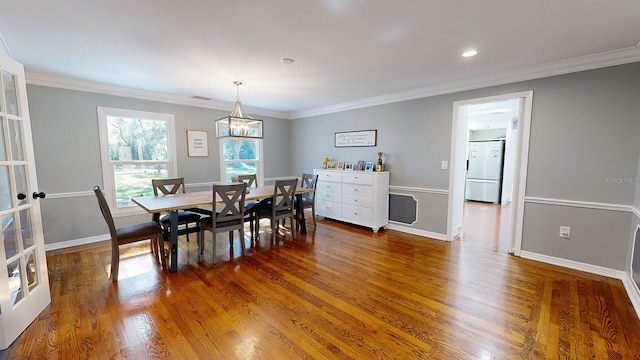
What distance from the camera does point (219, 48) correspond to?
8.04 feet

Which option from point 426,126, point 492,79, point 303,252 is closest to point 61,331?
point 303,252

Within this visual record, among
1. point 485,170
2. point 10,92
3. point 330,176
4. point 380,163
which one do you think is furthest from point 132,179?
point 485,170

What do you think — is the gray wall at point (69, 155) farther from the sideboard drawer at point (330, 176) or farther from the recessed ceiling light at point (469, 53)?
the recessed ceiling light at point (469, 53)

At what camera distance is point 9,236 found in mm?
1820

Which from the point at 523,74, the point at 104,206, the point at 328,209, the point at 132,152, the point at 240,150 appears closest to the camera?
the point at 104,206

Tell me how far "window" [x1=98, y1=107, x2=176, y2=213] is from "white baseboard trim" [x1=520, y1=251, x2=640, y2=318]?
529 centimetres

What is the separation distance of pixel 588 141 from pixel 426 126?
1.75 m

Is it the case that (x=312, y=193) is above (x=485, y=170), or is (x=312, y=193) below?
below

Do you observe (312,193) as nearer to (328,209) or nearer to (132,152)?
(328,209)

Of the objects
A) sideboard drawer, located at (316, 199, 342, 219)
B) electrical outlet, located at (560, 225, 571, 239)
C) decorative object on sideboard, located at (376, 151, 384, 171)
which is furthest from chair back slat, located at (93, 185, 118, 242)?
electrical outlet, located at (560, 225, 571, 239)

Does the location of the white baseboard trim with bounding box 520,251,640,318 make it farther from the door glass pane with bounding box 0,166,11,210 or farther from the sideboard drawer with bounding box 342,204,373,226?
the door glass pane with bounding box 0,166,11,210

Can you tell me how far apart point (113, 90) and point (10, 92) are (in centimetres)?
202

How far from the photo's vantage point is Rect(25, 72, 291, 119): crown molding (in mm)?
3283

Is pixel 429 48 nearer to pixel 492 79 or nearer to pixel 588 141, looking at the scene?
pixel 492 79
